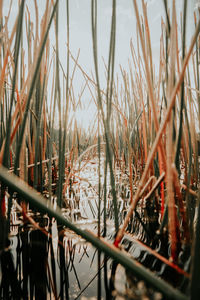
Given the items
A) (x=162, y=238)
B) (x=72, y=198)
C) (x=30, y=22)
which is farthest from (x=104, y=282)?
(x=30, y=22)

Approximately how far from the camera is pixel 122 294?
0.38 metres

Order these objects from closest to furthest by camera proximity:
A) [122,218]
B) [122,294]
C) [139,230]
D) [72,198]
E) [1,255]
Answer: [122,294], [1,255], [139,230], [122,218], [72,198]

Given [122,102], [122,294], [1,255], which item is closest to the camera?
[122,294]

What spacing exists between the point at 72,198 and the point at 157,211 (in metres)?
0.47

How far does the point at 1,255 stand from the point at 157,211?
56cm

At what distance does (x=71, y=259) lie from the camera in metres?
0.51

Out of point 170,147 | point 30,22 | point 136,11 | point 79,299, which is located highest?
point 30,22

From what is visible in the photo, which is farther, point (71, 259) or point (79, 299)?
point (71, 259)

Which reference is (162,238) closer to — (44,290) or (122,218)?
(122,218)

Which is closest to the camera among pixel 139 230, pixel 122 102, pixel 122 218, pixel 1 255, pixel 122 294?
pixel 122 294

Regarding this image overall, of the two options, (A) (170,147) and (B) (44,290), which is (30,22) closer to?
(A) (170,147)

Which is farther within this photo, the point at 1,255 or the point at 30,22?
the point at 30,22

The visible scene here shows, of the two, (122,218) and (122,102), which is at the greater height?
(122,102)

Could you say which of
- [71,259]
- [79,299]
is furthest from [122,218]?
[79,299]
